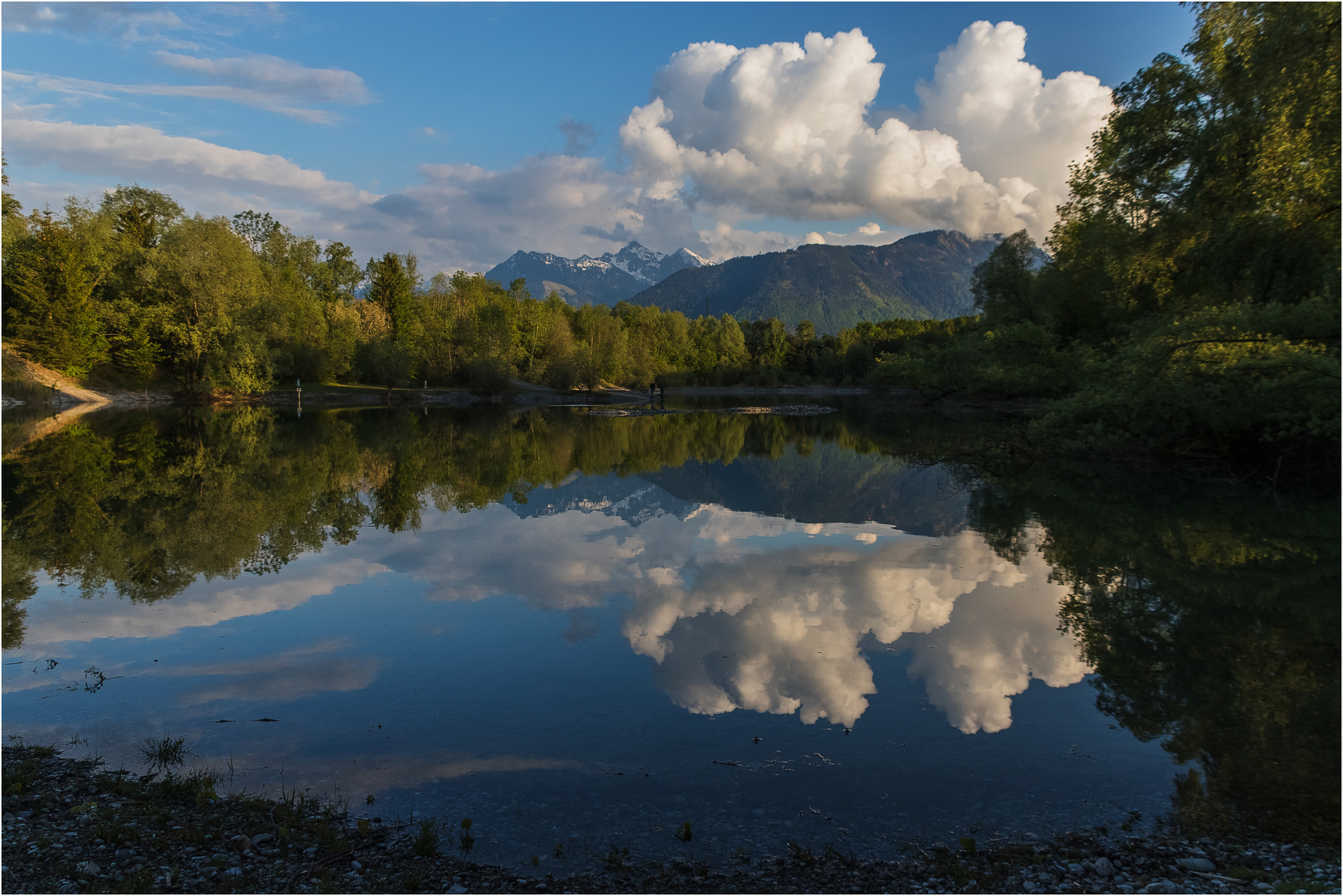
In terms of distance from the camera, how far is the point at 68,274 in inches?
2244

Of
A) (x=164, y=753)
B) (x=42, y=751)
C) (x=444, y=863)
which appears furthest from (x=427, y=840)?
(x=42, y=751)

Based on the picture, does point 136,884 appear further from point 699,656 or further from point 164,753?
point 699,656

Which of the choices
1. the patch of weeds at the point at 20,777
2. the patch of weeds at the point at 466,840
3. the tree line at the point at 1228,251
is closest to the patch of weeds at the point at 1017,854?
the patch of weeds at the point at 466,840

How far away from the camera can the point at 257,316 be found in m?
63.8

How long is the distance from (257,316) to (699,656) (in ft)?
222

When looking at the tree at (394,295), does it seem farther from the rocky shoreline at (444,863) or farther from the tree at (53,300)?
the rocky shoreline at (444,863)

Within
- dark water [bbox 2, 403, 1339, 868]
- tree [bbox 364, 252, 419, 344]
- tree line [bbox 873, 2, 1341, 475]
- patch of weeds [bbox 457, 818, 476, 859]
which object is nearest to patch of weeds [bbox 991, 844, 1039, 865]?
dark water [bbox 2, 403, 1339, 868]

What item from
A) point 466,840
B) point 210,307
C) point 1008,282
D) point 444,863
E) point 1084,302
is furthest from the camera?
point 210,307

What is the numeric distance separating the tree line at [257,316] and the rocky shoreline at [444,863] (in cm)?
6584

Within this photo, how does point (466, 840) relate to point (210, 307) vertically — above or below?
below

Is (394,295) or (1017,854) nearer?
(1017,854)

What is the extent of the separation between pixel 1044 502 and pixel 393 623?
15.5m

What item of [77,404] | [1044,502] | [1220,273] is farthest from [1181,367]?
[77,404]

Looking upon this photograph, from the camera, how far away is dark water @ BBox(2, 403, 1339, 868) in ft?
17.9
